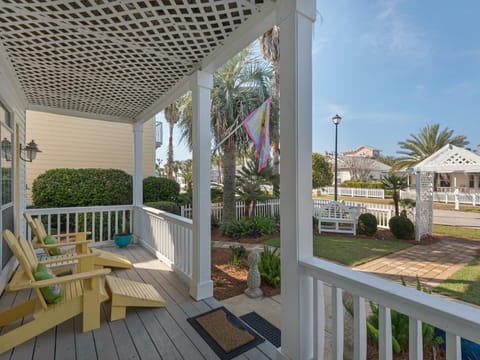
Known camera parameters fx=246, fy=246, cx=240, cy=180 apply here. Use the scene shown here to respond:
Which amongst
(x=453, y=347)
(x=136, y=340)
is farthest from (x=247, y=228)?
(x=453, y=347)

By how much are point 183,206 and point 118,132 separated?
13.5ft

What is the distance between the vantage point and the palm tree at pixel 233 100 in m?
7.36

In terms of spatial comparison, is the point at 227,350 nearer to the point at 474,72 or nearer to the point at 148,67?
the point at 148,67

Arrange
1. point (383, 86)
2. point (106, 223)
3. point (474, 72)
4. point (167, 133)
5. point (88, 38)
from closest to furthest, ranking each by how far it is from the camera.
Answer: point (88, 38) → point (474, 72) → point (106, 223) → point (383, 86) → point (167, 133)

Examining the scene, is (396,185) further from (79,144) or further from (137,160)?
(79,144)

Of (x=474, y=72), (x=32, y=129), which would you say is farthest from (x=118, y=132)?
(x=474, y=72)

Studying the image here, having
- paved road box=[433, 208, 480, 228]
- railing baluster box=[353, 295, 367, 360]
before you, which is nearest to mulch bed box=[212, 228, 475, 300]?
railing baluster box=[353, 295, 367, 360]

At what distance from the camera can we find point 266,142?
153 inches

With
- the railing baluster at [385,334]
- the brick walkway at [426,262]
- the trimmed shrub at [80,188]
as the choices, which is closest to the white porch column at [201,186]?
the railing baluster at [385,334]

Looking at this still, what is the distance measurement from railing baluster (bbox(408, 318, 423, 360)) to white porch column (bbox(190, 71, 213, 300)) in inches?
83.7

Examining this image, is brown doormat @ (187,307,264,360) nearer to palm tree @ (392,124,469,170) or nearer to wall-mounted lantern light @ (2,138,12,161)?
wall-mounted lantern light @ (2,138,12,161)

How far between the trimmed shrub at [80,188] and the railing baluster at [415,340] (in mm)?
7222

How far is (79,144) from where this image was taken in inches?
338

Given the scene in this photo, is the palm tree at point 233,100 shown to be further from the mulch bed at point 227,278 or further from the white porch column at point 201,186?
the white porch column at point 201,186
